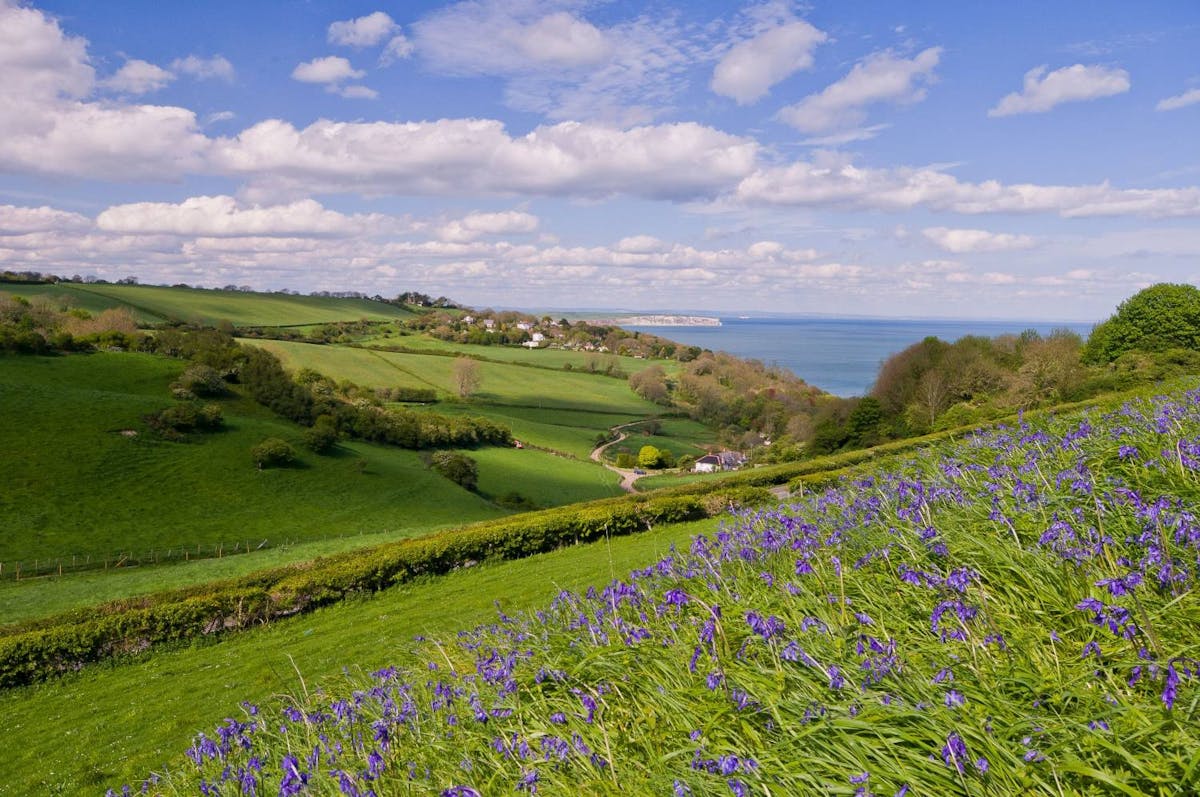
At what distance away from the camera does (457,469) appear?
2235 inches

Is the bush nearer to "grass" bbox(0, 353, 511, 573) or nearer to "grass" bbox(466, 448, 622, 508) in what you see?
"grass" bbox(0, 353, 511, 573)

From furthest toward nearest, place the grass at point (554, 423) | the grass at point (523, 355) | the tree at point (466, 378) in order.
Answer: the grass at point (523, 355)
the tree at point (466, 378)
the grass at point (554, 423)

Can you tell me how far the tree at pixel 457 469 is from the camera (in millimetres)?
56622

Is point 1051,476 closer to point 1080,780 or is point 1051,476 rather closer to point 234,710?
point 1080,780

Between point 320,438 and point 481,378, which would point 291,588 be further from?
point 481,378

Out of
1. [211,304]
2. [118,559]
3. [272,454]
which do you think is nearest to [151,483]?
[272,454]

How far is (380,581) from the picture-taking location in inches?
870

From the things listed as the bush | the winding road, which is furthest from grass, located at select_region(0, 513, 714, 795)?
the winding road

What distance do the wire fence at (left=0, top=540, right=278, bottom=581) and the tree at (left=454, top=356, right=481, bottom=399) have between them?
176ft

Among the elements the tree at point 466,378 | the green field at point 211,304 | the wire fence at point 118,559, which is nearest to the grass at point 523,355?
the tree at point 466,378

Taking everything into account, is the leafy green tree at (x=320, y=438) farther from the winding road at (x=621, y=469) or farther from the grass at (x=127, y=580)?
the winding road at (x=621, y=469)

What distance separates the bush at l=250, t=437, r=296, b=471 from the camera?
1861 inches

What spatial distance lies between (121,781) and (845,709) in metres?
11.9

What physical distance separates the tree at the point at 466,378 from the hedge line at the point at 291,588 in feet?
219
